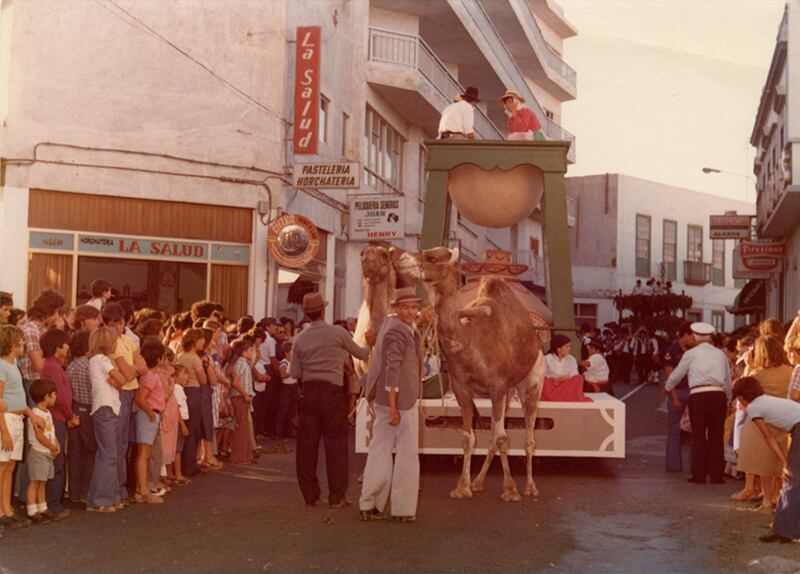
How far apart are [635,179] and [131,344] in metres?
54.5

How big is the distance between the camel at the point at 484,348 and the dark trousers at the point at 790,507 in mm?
2919

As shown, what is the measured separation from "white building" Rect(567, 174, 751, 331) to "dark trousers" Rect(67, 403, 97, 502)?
49.3 meters

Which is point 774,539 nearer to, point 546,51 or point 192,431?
point 192,431

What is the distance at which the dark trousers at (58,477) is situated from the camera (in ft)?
34.6

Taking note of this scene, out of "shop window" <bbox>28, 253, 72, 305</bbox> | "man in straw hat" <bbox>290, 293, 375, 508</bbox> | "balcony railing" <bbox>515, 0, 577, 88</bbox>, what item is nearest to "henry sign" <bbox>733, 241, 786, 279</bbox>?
"balcony railing" <bbox>515, 0, 577, 88</bbox>

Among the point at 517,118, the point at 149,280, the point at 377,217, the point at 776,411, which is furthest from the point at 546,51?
the point at 776,411

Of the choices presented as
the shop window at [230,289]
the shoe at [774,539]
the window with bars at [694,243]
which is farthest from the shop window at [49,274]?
the window with bars at [694,243]

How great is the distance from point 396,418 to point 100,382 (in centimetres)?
281

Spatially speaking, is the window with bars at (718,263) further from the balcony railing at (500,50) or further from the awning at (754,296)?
the awning at (754,296)

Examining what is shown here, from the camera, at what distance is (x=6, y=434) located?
9.66 meters

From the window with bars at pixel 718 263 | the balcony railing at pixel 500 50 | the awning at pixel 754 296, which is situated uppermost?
the balcony railing at pixel 500 50

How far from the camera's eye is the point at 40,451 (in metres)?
10.1

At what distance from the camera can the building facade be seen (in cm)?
3225

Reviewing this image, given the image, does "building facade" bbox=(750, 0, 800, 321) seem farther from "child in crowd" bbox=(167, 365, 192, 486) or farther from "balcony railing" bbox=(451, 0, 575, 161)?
"child in crowd" bbox=(167, 365, 192, 486)
